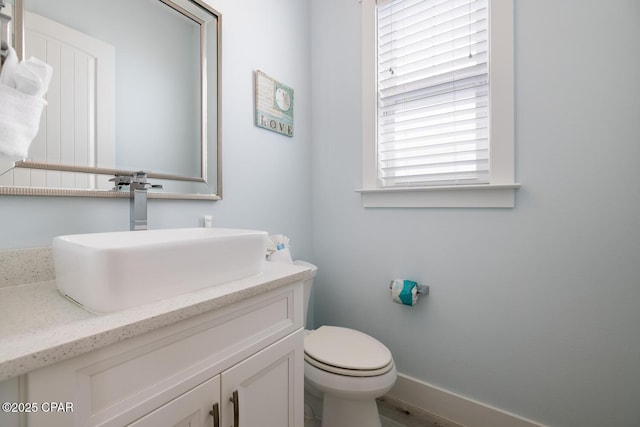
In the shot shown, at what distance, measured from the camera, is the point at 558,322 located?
3.89 ft

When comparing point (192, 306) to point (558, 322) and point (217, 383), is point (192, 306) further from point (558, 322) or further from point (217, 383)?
point (558, 322)

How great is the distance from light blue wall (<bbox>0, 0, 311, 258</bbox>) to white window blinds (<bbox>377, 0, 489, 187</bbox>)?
1.68 ft

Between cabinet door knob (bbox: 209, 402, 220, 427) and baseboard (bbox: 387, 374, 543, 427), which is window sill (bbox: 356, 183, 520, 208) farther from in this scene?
cabinet door knob (bbox: 209, 402, 220, 427)

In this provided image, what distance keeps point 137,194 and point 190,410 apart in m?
0.65

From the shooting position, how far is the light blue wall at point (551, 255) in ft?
3.52

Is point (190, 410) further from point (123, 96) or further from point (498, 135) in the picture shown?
point (498, 135)

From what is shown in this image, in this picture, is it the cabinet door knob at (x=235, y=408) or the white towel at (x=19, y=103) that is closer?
the white towel at (x=19, y=103)

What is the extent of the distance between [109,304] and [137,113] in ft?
2.58

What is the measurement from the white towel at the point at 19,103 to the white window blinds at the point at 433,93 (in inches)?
54.6

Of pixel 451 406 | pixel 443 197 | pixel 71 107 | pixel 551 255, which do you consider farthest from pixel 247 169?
pixel 451 406

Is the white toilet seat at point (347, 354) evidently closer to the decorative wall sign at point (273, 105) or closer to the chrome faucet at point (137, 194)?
the chrome faucet at point (137, 194)

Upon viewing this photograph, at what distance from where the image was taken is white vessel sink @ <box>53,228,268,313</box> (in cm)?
55

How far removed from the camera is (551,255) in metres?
1.19

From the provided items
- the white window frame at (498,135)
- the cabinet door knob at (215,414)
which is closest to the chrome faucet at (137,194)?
the cabinet door knob at (215,414)
